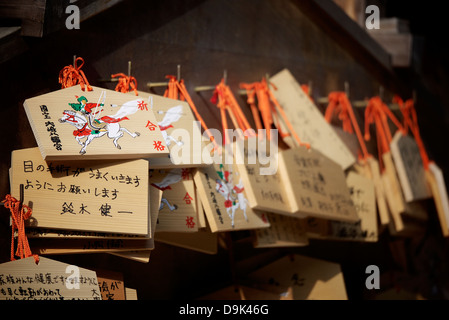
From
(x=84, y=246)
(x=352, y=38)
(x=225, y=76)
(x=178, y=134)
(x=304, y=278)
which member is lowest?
(x=304, y=278)

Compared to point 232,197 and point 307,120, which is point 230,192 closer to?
point 232,197

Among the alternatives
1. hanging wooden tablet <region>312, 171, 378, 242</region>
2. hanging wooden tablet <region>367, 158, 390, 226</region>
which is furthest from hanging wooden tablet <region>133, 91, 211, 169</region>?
hanging wooden tablet <region>367, 158, 390, 226</region>

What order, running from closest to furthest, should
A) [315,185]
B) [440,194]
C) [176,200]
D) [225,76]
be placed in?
1. [176,200]
2. [315,185]
3. [225,76]
4. [440,194]

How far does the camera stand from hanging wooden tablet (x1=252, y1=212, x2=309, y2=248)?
1596mm

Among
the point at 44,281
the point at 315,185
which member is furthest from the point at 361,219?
the point at 44,281

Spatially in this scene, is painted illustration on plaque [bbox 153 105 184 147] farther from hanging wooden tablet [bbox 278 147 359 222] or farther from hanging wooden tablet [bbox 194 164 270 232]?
hanging wooden tablet [bbox 278 147 359 222]

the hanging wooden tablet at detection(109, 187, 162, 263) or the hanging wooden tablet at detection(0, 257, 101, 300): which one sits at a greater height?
the hanging wooden tablet at detection(109, 187, 162, 263)

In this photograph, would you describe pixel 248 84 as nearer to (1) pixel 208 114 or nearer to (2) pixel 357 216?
(1) pixel 208 114

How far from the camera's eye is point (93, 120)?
1220 mm

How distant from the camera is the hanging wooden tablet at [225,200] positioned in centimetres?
142

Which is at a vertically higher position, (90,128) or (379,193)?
(90,128)

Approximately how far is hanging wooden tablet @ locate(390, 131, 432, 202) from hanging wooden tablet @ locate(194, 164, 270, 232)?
0.79 m

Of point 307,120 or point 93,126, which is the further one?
point 307,120

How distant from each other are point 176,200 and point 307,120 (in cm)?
71
